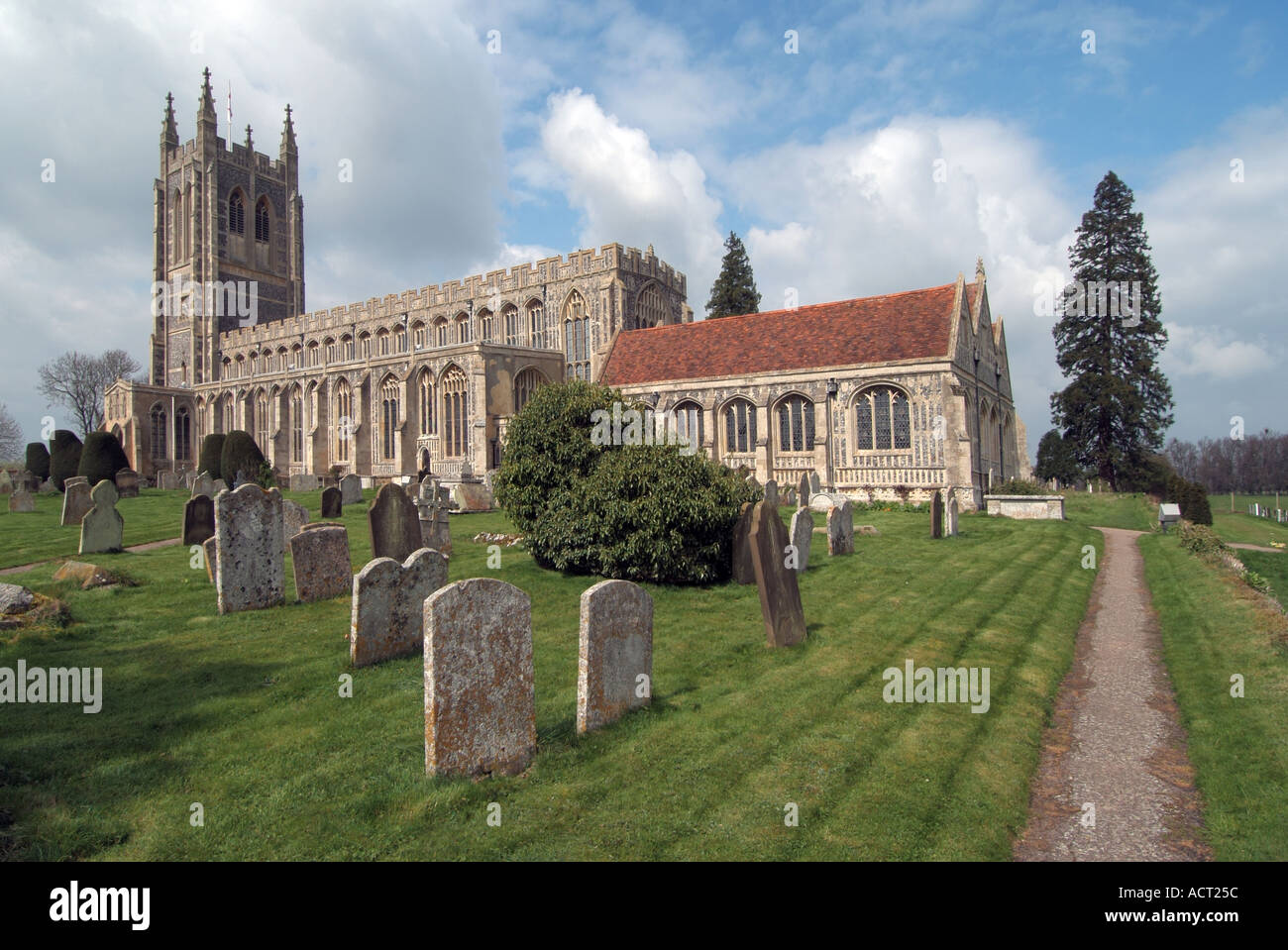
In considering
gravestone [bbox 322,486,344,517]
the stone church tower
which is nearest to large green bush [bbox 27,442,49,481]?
the stone church tower

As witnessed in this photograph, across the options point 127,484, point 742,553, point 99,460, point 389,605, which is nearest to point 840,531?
point 742,553

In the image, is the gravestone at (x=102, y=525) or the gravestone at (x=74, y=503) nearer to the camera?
the gravestone at (x=102, y=525)

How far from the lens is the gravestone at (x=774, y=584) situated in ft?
27.0

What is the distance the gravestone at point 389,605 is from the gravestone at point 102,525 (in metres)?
8.64

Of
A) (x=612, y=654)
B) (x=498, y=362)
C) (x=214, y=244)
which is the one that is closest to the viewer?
(x=612, y=654)

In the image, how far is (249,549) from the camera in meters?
8.88

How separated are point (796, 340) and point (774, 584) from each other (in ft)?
73.8

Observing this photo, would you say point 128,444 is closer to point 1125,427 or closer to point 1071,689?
point 1071,689

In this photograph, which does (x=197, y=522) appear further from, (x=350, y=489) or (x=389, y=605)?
(x=350, y=489)

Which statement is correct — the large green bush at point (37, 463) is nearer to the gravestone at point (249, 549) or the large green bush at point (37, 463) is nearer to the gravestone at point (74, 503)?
the gravestone at point (74, 503)

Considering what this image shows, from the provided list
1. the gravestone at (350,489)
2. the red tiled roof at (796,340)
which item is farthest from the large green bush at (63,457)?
the red tiled roof at (796,340)

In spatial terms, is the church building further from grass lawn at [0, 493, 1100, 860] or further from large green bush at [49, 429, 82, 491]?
large green bush at [49, 429, 82, 491]
